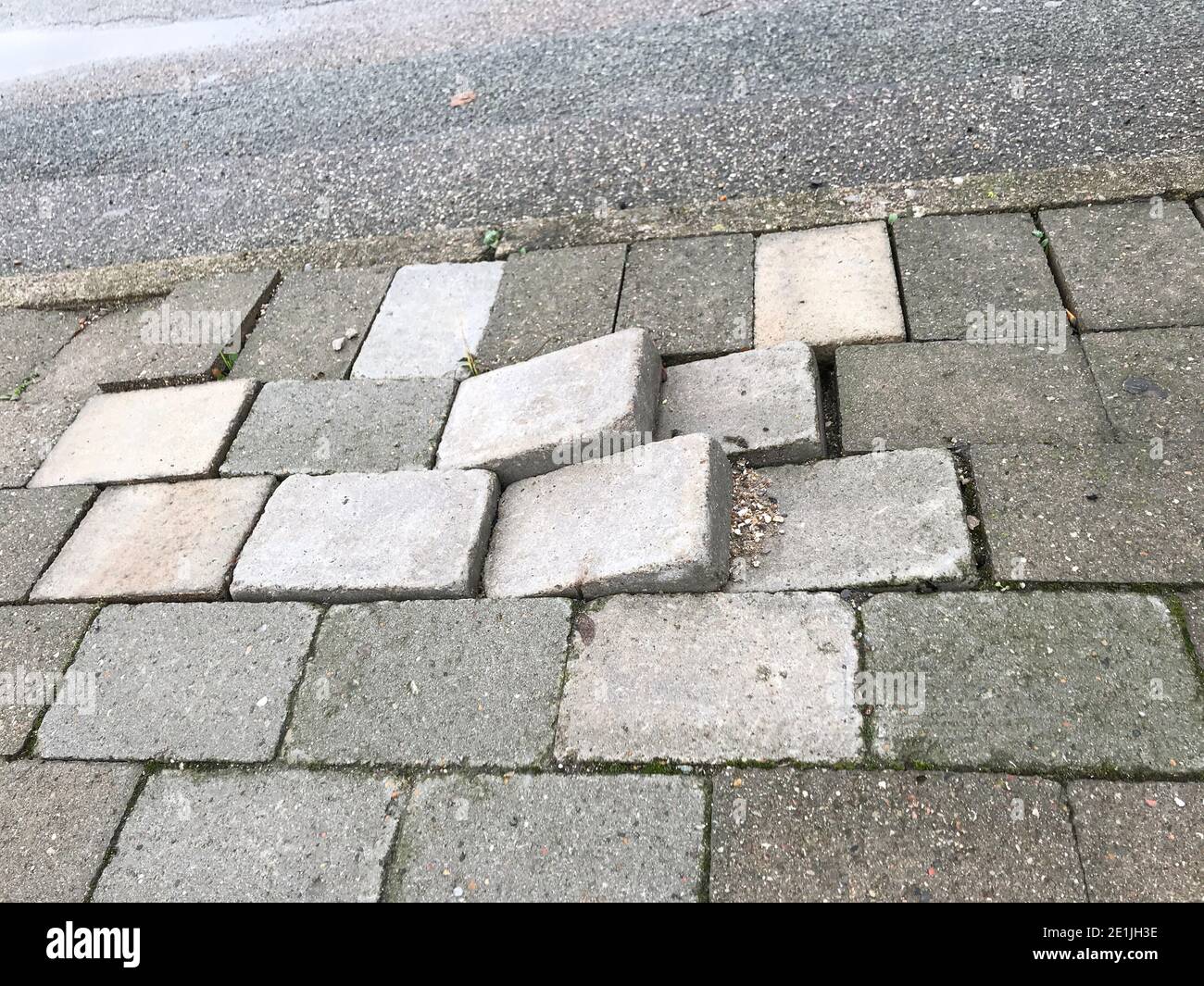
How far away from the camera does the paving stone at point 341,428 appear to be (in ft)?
10.5

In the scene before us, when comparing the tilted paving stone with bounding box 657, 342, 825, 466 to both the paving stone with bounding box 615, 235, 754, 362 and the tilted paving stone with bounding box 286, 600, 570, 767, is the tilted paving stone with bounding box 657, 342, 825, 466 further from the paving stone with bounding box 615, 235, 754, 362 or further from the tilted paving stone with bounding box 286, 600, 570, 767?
the tilted paving stone with bounding box 286, 600, 570, 767

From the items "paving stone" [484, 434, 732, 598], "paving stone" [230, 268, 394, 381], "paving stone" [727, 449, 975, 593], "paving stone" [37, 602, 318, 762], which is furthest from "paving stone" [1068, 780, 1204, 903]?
"paving stone" [230, 268, 394, 381]

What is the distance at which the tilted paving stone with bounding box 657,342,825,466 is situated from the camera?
2.90 meters

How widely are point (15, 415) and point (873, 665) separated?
3.72 metres

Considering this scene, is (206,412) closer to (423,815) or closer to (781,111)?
(423,815)

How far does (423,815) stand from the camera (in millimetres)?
2254

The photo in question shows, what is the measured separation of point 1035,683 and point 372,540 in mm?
1997

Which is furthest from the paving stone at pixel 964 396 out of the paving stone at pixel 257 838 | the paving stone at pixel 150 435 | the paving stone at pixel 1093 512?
the paving stone at pixel 150 435

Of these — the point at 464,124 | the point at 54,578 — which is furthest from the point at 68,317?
the point at 464,124

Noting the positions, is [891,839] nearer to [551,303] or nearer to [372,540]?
[372,540]

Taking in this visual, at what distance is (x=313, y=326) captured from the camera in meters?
3.86

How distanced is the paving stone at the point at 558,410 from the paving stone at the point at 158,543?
30.7 inches

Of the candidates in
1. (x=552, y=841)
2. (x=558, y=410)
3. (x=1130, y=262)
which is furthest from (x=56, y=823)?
(x=1130, y=262)

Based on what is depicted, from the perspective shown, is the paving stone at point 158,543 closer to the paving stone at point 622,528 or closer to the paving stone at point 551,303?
the paving stone at point 622,528
